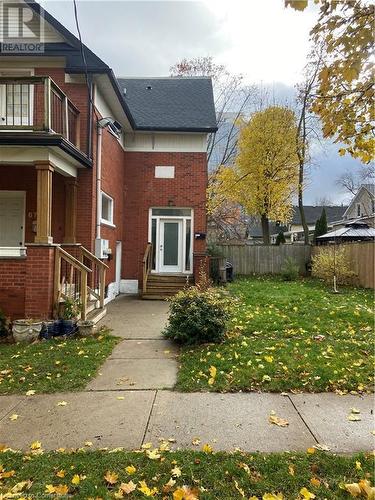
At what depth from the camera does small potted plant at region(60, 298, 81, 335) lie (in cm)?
686

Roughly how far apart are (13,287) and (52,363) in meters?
2.57

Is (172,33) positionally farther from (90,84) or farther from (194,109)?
(194,109)

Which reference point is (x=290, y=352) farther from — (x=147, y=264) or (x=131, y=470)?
(x=147, y=264)

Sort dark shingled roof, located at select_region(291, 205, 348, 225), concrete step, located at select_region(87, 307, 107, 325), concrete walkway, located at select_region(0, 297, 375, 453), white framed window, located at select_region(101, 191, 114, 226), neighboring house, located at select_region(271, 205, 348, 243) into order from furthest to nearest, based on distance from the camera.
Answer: dark shingled roof, located at select_region(291, 205, 348, 225)
neighboring house, located at select_region(271, 205, 348, 243)
white framed window, located at select_region(101, 191, 114, 226)
concrete step, located at select_region(87, 307, 107, 325)
concrete walkway, located at select_region(0, 297, 375, 453)

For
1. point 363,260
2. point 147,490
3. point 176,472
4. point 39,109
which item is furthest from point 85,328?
point 363,260

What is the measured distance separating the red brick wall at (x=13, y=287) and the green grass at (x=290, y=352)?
353 cm

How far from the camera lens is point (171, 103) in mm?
14547

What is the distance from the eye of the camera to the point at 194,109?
14.2 meters

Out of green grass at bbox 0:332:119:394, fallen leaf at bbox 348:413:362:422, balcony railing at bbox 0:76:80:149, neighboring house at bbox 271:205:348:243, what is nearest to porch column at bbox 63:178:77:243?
balcony railing at bbox 0:76:80:149

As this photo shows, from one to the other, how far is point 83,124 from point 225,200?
50.8 ft

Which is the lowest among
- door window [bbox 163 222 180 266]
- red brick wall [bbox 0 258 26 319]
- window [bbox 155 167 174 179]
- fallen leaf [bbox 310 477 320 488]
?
fallen leaf [bbox 310 477 320 488]

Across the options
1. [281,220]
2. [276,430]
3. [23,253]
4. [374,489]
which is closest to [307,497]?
[374,489]

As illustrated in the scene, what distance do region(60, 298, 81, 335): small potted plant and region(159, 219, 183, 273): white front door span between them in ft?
21.3

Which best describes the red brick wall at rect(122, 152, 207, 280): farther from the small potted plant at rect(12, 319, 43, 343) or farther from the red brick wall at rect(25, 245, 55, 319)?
the small potted plant at rect(12, 319, 43, 343)
